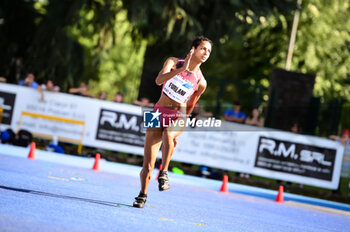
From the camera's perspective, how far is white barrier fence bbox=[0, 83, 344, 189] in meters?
19.2

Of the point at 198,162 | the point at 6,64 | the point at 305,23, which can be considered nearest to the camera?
the point at 198,162

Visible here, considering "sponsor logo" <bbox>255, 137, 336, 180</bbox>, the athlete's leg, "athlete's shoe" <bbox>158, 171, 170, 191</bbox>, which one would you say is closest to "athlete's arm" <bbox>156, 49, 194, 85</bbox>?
the athlete's leg

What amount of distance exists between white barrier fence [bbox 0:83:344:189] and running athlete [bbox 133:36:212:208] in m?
10.4

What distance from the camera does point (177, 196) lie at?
499 inches

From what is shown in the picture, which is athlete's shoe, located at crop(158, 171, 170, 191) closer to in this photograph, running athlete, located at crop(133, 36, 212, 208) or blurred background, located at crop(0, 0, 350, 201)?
running athlete, located at crop(133, 36, 212, 208)

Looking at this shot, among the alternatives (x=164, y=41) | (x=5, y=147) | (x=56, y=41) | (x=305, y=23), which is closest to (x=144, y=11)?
(x=164, y=41)

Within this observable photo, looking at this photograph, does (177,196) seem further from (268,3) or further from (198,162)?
(268,3)

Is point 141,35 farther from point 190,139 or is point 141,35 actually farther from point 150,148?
point 150,148

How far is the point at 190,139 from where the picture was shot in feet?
63.0

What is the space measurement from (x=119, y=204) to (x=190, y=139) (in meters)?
10.1

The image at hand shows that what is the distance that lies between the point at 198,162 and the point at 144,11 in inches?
203

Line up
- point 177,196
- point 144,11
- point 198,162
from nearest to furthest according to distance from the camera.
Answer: point 177,196, point 198,162, point 144,11

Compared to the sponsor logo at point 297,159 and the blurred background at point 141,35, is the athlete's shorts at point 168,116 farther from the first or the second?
the blurred background at point 141,35

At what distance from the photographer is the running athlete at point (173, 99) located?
8398mm
